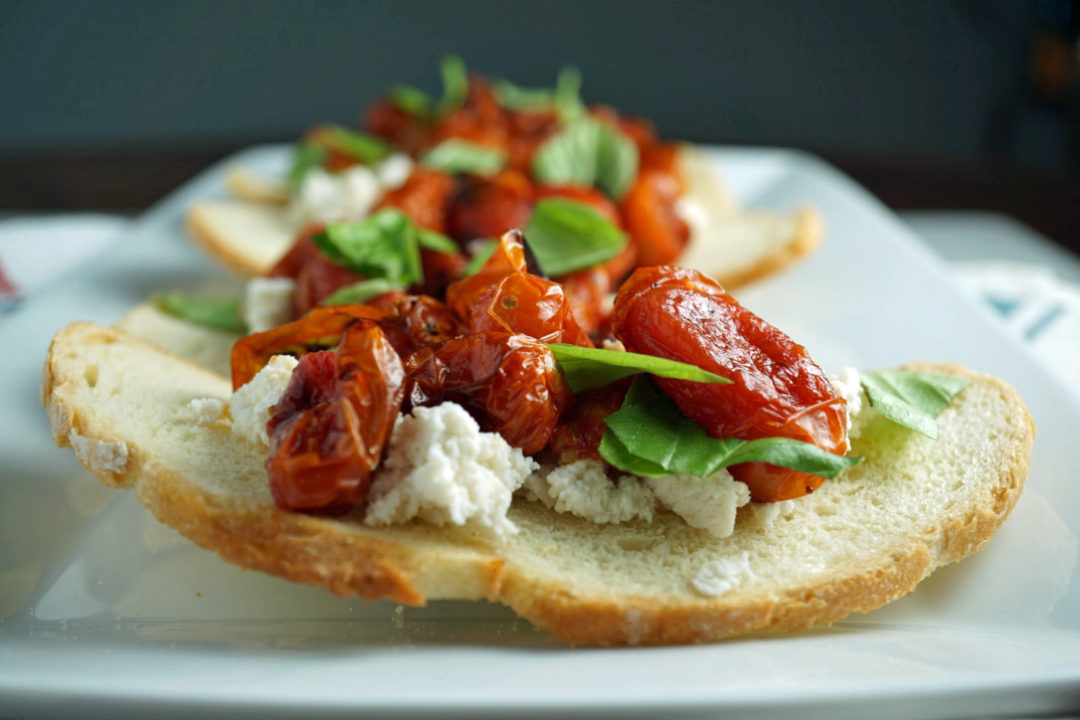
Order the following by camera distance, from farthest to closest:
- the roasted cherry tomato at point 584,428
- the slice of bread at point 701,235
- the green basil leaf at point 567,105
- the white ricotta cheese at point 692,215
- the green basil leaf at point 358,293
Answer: the green basil leaf at point 567,105, the white ricotta cheese at point 692,215, the slice of bread at point 701,235, the green basil leaf at point 358,293, the roasted cherry tomato at point 584,428

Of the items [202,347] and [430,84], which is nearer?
[202,347]

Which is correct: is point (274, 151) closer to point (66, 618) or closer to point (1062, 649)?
point (66, 618)

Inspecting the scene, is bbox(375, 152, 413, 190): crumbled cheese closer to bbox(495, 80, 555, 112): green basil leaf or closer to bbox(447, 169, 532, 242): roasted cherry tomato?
bbox(447, 169, 532, 242): roasted cherry tomato

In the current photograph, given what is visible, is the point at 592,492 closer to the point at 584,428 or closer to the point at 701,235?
the point at 584,428

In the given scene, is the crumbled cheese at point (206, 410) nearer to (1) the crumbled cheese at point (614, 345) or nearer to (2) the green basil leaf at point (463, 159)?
(1) the crumbled cheese at point (614, 345)

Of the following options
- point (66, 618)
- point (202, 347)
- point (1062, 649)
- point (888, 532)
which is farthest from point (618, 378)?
point (202, 347)

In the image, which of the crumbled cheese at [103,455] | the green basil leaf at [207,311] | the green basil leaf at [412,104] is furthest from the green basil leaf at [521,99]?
the crumbled cheese at [103,455]
